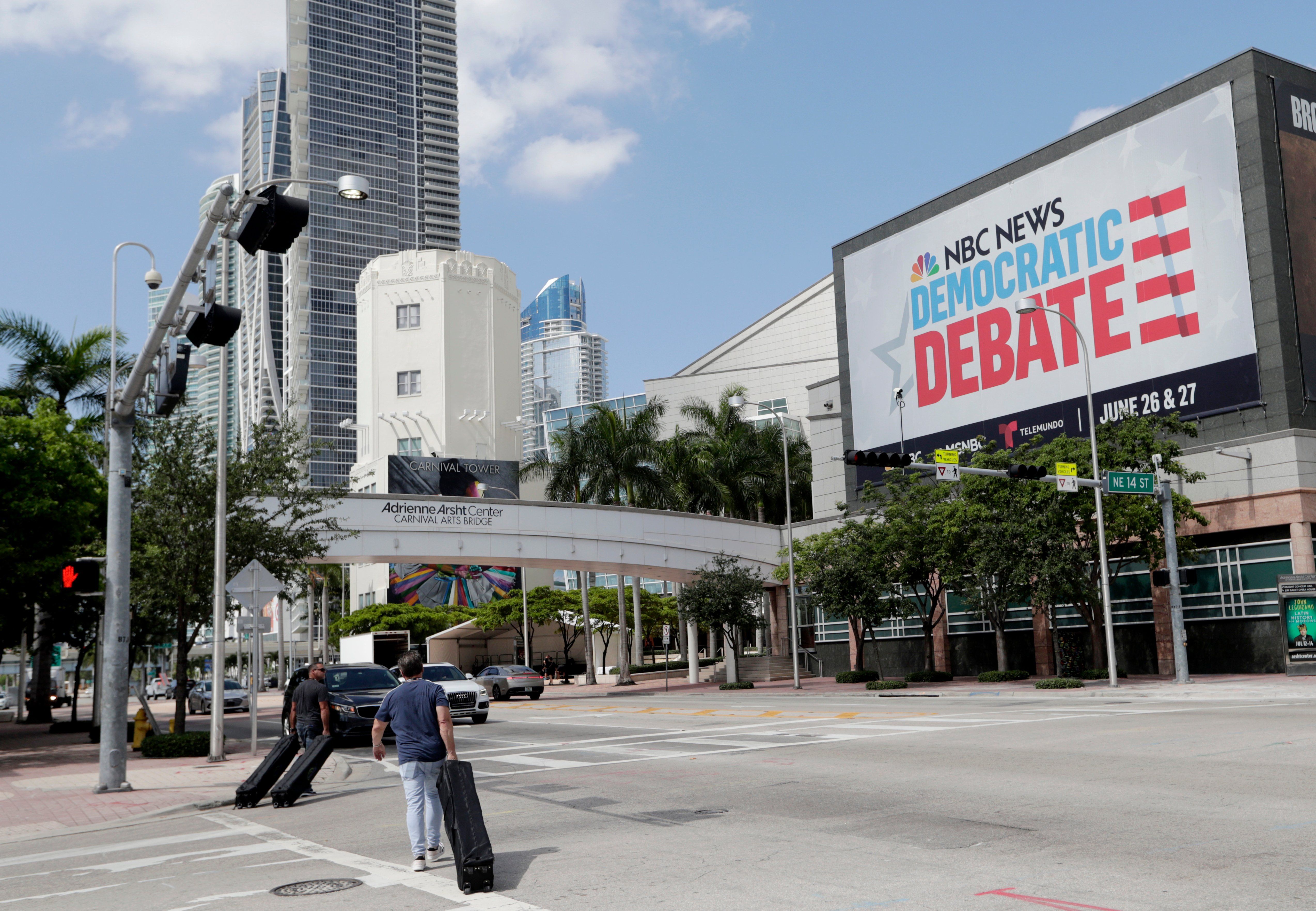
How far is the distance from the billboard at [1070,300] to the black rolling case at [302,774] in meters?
27.0

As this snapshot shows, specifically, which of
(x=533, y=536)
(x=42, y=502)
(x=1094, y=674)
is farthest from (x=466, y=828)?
(x=533, y=536)

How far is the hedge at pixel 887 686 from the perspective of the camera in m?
37.4

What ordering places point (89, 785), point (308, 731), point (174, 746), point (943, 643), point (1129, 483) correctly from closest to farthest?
point (308, 731) → point (89, 785) → point (174, 746) → point (1129, 483) → point (943, 643)

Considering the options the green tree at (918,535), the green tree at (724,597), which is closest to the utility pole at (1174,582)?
the green tree at (918,535)

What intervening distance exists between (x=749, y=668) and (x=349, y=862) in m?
45.8

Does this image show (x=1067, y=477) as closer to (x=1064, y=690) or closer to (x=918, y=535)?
(x=1064, y=690)

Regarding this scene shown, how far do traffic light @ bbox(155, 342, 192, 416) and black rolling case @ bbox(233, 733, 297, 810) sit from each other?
181 inches

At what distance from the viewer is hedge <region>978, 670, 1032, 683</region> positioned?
38469 mm

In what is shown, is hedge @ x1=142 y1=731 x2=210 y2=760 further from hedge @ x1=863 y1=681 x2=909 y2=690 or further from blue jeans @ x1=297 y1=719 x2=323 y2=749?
hedge @ x1=863 y1=681 x2=909 y2=690

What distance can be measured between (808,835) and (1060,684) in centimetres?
2477

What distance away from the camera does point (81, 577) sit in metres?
17.0

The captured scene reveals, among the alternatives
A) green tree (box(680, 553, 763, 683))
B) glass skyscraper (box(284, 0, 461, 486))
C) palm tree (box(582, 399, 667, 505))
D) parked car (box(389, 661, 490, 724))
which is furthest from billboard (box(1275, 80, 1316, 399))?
glass skyscraper (box(284, 0, 461, 486))

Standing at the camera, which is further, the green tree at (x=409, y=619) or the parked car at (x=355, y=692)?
the green tree at (x=409, y=619)

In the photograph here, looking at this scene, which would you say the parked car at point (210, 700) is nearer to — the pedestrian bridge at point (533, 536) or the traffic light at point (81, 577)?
the pedestrian bridge at point (533, 536)
